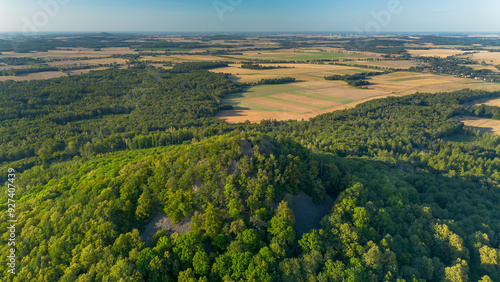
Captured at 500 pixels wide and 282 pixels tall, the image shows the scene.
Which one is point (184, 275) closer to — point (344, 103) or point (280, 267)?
point (280, 267)

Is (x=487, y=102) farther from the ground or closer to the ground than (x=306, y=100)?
farther from the ground

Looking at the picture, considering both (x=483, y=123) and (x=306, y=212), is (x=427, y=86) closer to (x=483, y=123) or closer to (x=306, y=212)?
(x=483, y=123)

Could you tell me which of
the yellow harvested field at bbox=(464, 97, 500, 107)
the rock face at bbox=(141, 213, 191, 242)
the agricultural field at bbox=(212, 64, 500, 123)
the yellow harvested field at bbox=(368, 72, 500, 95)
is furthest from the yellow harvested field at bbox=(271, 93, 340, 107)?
the rock face at bbox=(141, 213, 191, 242)

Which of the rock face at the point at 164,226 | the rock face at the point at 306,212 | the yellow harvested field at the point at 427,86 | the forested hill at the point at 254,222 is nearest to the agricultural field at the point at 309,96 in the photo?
the yellow harvested field at the point at 427,86

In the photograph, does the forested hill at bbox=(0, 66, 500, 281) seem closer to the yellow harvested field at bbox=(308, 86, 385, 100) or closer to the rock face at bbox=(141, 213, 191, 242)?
the rock face at bbox=(141, 213, 191, 242)

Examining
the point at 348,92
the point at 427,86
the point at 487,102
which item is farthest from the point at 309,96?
the point at 487,102

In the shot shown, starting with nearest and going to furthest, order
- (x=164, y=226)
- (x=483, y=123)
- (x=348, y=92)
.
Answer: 1. (x=164, y=226)
2. (x=483, y=123)
3. (x=348, y=92)

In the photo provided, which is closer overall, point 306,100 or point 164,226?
point 164,226
